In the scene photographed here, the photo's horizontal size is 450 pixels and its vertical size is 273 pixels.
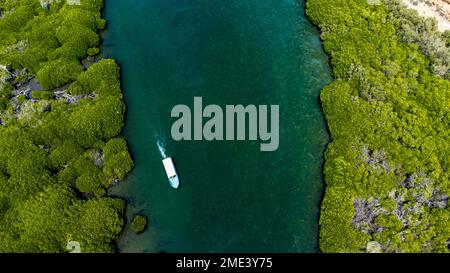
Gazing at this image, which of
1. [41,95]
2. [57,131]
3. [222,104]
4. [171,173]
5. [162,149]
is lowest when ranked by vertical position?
[171,173]

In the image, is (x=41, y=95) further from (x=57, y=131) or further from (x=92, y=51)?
(x=92, y=51)

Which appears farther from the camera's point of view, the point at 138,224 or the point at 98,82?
the point at 98,82

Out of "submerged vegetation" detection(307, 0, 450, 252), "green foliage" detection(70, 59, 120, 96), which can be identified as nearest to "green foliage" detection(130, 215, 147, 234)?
"green foliage" detection(70, 59, 120, 96)

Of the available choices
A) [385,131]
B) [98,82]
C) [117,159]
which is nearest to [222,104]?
[117,159]

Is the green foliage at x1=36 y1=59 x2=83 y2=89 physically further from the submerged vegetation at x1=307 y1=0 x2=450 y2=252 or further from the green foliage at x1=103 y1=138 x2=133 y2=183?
the submerged vegetation at x1=307 y1=0 x2=450 y2=252

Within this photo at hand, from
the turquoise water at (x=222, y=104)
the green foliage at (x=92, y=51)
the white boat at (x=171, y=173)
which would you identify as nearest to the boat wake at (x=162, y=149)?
the turquoise water at (x=222, y=104)
